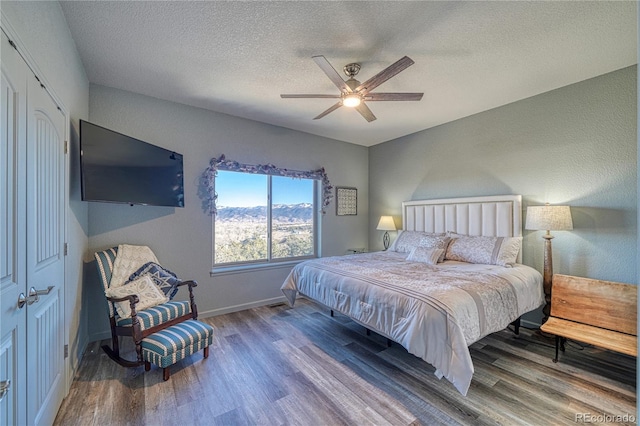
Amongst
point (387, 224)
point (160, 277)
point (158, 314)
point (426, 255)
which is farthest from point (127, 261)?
point (387, 224)

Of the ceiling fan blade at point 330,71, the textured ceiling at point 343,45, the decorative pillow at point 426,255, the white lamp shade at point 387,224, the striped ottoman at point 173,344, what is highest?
the textured ceiling at point 343,45

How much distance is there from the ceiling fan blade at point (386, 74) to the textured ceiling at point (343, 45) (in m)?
0.31

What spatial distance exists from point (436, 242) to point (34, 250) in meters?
3.78

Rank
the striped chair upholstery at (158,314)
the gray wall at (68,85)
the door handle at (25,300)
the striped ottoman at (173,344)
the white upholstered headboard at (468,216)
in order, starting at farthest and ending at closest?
the white upholstered headboard at (468,216) → the striped chair upholstery at (158,314) → the striped ottoman at (173,344) → the gray wall at (68,85) → the door handle at (25,300)

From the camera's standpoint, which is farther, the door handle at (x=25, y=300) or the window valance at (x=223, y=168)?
the window valance at (x=223, y=168)

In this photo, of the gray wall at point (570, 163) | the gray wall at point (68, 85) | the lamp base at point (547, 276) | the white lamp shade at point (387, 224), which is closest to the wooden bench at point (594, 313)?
the lamp base at point (547, 276)

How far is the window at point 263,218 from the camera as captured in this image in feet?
12.8

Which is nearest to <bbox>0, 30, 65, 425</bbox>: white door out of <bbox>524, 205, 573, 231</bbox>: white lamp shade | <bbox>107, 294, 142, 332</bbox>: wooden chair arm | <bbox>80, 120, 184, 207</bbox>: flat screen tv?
<bbox>80, 120, 184, 207</bbox>: flat screen tv

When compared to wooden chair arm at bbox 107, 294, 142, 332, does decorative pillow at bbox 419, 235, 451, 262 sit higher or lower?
higher

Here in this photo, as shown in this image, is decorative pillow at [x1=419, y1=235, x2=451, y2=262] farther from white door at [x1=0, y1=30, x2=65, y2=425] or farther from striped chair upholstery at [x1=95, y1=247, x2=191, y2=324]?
white door at [x1=0, y1=30, x2=65, y2=425]

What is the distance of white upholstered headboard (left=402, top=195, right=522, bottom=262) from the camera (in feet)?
11.2

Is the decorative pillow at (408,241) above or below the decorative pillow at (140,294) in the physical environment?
above

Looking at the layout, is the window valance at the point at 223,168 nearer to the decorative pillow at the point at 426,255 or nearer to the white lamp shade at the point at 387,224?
the white lamp shade at the point at 387,224

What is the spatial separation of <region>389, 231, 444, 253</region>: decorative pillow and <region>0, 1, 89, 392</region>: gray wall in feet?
12.5
